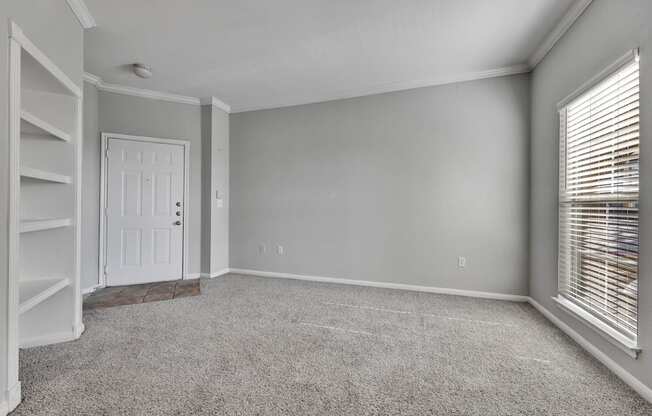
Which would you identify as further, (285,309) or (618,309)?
(285,309)

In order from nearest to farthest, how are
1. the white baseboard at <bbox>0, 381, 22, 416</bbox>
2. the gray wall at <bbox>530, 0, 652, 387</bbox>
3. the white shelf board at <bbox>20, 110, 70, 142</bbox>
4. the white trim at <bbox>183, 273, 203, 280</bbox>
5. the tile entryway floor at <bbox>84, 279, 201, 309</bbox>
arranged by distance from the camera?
the white baseboard at <bbox>0, 381, 22, 416</bbox> → the gray wall at <bbox>530, 0, 652, 387</bbox> → the white shelf board at <bbox>20, 110, 70, 142</bbox> → the tile entryway floor at <bbox>84, 279, 201, 309</bbox> → the white trim at <bbox>183, 273, 203, 280</bbox>

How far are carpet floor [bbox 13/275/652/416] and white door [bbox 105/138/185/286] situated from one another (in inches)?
42.4

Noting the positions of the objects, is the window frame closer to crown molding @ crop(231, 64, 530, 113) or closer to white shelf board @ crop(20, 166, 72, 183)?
crown molding @ crop(231, 64, 530, 113)

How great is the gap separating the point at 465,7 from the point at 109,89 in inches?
165

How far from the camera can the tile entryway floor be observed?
10.5 ft

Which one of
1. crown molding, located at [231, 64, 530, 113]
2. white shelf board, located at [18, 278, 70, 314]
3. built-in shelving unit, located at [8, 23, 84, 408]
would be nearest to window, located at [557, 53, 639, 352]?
crown molding, located at [231, 64, 530, 113]

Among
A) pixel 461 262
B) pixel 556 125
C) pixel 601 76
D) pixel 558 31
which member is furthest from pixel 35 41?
pixel 461 262

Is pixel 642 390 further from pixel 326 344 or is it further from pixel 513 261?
pixel 326 344

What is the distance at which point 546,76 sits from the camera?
282cm

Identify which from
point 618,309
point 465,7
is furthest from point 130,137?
point 618,309

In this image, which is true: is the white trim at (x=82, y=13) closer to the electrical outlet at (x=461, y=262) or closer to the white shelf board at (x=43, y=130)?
the white shelf board at (x=43, y=130)

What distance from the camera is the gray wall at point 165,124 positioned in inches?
149

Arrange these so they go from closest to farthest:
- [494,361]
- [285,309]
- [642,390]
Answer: [642,390] → [494,361] → [285,309]

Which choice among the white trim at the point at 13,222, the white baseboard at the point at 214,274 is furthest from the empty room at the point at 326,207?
the white baseboard at the point at 214,274
